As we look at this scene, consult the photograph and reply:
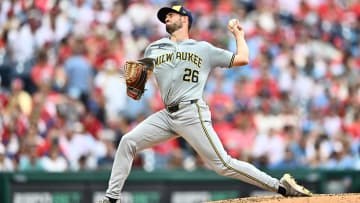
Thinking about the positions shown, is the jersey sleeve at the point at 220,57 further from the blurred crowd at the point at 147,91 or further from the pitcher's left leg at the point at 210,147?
the blurred crowd at the point at 147,91

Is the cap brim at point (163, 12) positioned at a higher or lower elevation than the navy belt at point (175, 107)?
higher

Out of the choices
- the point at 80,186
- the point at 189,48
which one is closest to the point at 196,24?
the point at 80,186

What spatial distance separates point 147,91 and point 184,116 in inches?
254

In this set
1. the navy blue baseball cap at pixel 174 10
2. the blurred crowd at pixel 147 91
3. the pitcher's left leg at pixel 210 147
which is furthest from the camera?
the blurred crowd at pixel 147 91

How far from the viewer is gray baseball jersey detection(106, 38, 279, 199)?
8211mm

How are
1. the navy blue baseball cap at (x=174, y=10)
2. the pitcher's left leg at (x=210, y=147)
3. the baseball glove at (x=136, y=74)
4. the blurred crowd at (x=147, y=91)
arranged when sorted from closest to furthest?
the pitcher's left leg at (x=210, y=147)
the navy blue baseball cap at (x=174, y=10)
the baseball glove at (x=136, y=74)
the blurred crowd at (x=147, y=91)

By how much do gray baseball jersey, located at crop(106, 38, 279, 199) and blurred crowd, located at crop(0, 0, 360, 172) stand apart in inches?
159

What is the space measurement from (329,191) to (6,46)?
501 cm

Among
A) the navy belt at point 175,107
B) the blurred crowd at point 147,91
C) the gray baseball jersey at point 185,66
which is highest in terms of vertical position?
the blurred crowd at point 147,91

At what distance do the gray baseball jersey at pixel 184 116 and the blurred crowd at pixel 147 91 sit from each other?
4.03 metres

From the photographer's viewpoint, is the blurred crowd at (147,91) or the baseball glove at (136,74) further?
the blurred crowd at (147,91)

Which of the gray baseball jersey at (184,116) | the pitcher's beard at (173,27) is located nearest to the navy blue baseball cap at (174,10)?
the pitcher's beard at (173,27)

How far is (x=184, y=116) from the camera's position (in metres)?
8.21

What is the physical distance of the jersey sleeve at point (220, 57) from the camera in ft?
27.0
